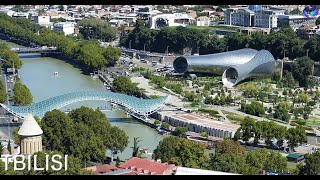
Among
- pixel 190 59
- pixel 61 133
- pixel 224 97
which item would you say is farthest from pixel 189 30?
pixel 61 133

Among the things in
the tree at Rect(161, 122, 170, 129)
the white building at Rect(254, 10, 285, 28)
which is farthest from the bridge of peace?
the white building at Rect(254, 10, 285, 28)

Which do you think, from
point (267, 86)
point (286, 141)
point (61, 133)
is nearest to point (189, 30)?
point (267, 86)

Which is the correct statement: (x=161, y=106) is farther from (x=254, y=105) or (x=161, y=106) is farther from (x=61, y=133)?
(x=61, y=133)

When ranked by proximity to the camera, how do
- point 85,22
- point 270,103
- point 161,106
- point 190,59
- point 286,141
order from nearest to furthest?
point 286,141, point 161,106, point 270,103, point 190,59, point 85,22

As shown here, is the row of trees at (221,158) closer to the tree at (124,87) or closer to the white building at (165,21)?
the tree at (124,87)

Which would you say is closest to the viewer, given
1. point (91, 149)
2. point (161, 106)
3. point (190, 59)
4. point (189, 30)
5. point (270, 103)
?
Answer: point (91, 149)

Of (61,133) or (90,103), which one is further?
(90,103)

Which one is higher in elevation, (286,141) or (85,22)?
(85,22)
